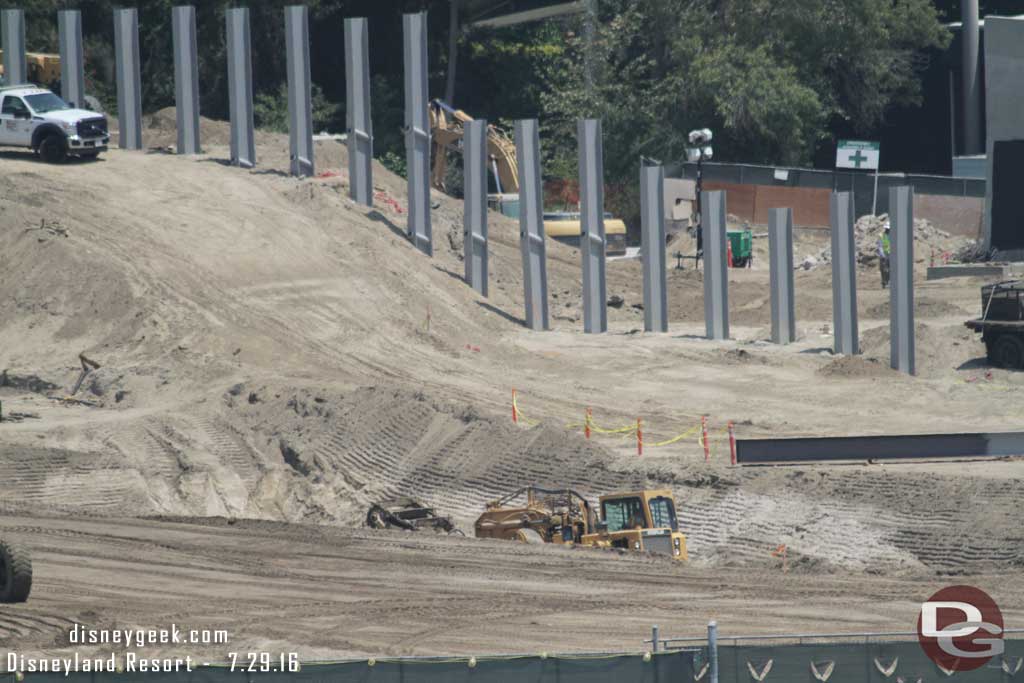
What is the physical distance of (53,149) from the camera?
36688 mm

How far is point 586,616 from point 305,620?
2.89 m

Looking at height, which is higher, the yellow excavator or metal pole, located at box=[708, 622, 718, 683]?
the yellow excavator

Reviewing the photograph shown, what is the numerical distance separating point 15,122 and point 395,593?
2225 centimetres

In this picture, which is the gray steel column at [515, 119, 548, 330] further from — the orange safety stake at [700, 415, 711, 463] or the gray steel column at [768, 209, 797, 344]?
the orange safety stake at [700, 415, 711, 463]

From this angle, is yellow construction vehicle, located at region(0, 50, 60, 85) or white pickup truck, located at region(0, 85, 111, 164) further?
yellow construction vehicle, located at region(0, 50, 60, 85)

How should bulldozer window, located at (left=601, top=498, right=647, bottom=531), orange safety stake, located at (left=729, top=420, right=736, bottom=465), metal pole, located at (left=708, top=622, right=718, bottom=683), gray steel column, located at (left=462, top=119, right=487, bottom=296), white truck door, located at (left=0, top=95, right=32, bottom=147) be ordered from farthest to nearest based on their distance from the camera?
white truck door, located at (left=0, top=95, right=32, bottom=147), gray steel column, located at (left=462, top=119, right=487, bottom=296), orange safety stake, located at (left=729, top=420, right=736, bottom=465), bulldozer window, located at (left=601, top=498, right=647, bottom=531), metal pole, located at (left=708, top=622, right=718, bottom=683)

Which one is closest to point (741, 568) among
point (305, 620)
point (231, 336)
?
point (305, 620)

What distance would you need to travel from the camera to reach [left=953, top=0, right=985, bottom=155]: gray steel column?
4944 cm

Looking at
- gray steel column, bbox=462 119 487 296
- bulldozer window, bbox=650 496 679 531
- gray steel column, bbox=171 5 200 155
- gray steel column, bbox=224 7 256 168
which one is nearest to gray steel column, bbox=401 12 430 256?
gray steel column, bbox=462 119 487 296

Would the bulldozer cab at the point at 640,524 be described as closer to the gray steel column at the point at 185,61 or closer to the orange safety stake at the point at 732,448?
the orange safety stake at the point at 732,448

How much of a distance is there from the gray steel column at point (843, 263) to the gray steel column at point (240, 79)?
46.4 feet

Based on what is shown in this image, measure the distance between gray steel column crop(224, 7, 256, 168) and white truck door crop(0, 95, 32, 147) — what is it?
14.8 ft

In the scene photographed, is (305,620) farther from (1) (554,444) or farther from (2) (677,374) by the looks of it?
(2) (677,374)

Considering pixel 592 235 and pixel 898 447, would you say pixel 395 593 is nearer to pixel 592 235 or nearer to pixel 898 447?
pixel 898 447
